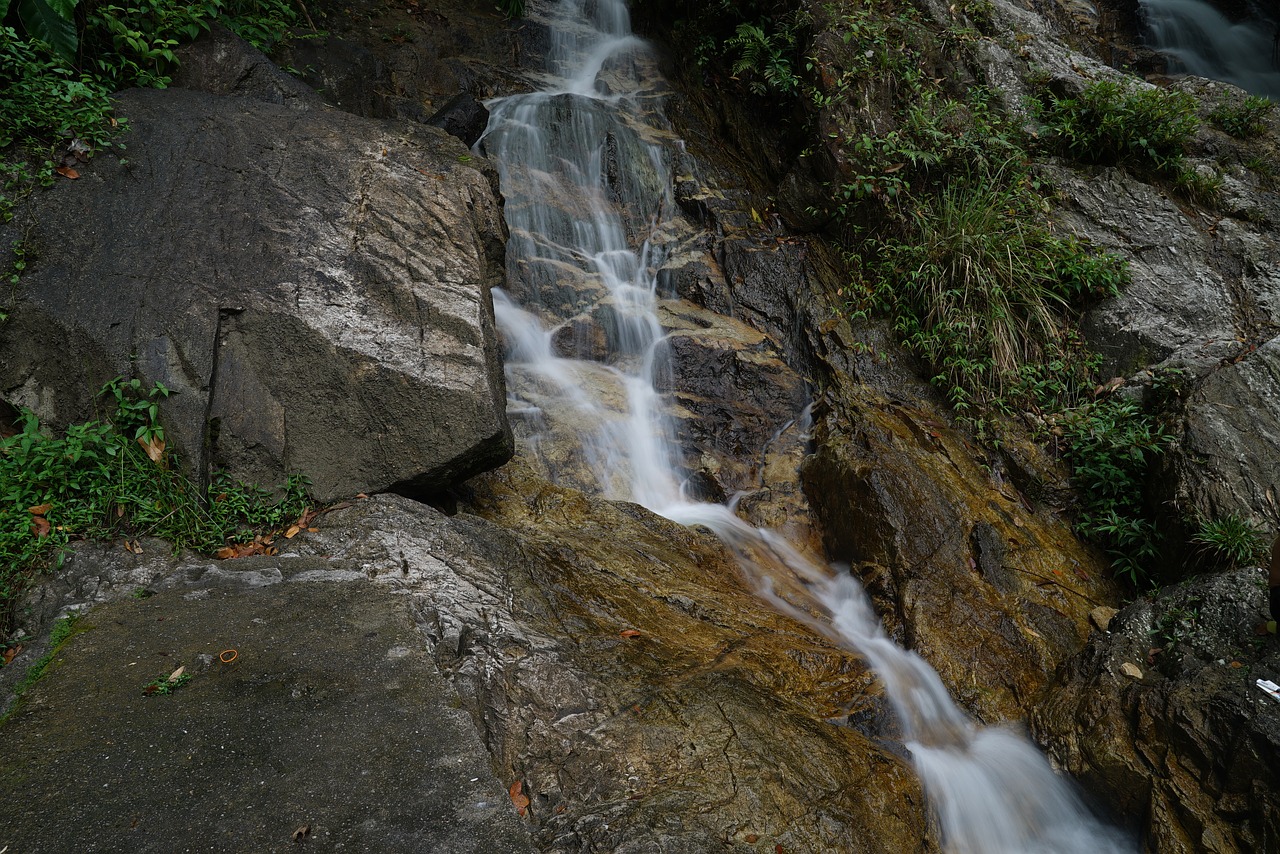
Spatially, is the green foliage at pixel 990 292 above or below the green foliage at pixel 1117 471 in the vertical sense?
above

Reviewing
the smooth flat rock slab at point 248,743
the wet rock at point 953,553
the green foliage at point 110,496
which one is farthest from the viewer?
the wet rock at point 953,553

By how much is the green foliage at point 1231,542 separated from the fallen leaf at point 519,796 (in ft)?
14.5

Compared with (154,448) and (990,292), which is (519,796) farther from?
(990,292)

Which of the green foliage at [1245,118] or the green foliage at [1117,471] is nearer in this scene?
the green foliage at [1117,471]

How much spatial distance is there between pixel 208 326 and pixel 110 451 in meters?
0.80

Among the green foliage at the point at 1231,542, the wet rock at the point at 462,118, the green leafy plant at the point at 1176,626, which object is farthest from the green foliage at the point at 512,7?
the green leafy plant at the point at 1176,626

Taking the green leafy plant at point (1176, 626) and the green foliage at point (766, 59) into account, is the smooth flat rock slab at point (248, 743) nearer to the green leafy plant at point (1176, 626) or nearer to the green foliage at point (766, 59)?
the green leafy plant at point (1176, 626)

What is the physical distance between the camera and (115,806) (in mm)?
1997

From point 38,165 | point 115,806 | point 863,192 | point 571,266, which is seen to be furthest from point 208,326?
point 863,192

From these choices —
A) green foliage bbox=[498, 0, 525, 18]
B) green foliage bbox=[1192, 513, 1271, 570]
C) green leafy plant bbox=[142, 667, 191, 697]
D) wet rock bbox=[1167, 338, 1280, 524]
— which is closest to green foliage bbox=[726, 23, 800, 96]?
green foliage bbox=[498, 0, 525, 18]

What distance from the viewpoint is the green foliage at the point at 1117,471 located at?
17.2 feet

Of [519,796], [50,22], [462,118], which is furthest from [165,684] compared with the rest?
[462,118]

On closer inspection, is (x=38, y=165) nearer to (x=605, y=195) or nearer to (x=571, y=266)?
(x=571, y=266)

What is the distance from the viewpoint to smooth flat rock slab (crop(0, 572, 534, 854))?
1947mm
